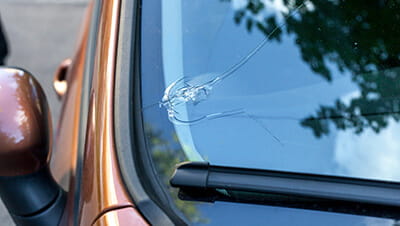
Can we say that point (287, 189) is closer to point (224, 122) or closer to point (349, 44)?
point (224, 122)

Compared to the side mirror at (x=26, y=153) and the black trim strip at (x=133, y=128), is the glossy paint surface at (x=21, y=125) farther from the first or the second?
the black trim strip at (x=133, y=128)

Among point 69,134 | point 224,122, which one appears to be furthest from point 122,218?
point 69,134

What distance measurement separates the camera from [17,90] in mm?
1546

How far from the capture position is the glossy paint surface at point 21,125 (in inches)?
59.1

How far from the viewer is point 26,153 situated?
1.53m

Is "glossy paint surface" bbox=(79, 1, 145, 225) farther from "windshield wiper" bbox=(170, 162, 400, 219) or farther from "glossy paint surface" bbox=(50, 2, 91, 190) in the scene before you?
"glossy paint surface" bbox=(50, 2, 91, 190)

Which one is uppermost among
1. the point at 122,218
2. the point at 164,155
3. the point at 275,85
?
the point at 275,85

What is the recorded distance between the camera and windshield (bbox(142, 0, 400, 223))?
1420 mm

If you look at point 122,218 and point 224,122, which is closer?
point 122,218

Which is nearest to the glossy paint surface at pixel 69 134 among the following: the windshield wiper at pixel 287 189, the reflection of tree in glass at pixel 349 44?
the windshield wiper at pixel 287 189

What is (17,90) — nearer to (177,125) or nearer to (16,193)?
(16,193)

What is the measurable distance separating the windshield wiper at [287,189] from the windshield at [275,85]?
0.06 meters

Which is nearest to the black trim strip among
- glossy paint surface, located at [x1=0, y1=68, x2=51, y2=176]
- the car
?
the car

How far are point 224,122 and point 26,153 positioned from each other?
58 cm
